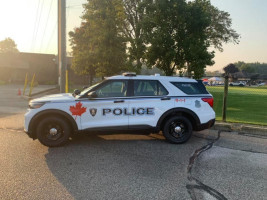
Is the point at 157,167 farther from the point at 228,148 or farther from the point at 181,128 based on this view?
the point at 228,148

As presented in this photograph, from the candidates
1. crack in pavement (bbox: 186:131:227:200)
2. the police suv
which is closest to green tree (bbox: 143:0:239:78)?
the police suv

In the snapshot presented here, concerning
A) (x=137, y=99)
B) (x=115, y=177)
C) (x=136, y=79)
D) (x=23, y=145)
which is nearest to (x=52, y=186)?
(x=115, y=177)

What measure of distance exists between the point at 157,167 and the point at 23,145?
10.8ft

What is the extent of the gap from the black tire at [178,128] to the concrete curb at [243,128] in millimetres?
1976

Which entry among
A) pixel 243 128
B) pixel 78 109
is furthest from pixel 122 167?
pixel 243 128

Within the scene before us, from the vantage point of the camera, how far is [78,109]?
197 inches

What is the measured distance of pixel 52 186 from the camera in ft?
10.8

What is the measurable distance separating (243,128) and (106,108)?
4.44m

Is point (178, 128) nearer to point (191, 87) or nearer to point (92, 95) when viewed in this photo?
point (191, 87)

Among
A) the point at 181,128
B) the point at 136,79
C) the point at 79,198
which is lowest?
the point at 79,198

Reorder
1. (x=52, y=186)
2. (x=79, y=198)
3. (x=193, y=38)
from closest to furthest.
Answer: (x=79, y=198) → (x=52, y=186) → (x=193, y=38)

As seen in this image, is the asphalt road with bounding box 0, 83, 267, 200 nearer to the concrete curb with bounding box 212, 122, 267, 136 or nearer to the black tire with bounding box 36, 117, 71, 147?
the black tire with bounding box 36, 117, 71, 147

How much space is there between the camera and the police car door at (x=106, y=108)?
505 cm

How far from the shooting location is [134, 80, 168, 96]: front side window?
5.31 meters
